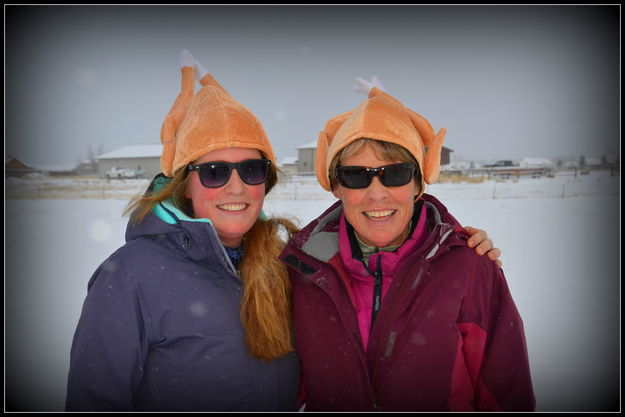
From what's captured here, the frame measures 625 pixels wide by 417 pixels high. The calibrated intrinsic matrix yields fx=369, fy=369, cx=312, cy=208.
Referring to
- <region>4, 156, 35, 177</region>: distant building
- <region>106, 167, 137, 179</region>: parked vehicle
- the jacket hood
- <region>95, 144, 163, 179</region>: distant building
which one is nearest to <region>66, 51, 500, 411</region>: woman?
the jacket hood

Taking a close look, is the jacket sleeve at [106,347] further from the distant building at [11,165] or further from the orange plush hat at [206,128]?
the distant building at [11,165]

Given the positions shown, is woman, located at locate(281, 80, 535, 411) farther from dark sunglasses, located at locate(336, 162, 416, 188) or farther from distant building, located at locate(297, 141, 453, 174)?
distant building, located at locate(297, 141, 453, 174)

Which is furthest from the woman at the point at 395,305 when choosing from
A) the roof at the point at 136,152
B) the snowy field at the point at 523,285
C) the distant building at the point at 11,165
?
the roof at the point at 136,152

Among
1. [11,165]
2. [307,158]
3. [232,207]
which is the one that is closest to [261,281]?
[232,207]

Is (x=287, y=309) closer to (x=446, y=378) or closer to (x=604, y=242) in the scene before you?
(x=446, y=378)

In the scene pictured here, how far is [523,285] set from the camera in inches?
256

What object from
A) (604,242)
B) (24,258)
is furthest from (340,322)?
(24,258)

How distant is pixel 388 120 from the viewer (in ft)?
7.42

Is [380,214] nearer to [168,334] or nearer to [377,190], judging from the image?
[377,190]

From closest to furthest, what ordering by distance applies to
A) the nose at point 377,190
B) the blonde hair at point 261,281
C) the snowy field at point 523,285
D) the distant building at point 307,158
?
the blonde hair at point 261,281
the nose at point 377,190
the snowy field at point 523,285
the distant building at point 307,158

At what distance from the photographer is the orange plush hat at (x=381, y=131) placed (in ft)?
7.30

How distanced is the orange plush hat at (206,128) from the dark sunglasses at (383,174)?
0.63 meters

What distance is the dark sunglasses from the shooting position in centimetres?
223

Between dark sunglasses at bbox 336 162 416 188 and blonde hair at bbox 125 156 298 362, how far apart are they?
0.70 meters
